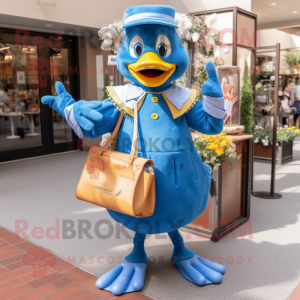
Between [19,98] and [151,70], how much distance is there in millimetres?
5265

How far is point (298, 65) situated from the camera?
952 centimetres

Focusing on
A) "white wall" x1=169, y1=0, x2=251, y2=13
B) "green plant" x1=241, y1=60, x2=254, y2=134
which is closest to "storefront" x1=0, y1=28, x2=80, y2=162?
"white wall" x1=169, y1=0, x2=251, y2=13

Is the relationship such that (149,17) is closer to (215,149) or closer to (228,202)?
(215,149)

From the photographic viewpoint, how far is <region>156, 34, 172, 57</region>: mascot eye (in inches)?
80.3

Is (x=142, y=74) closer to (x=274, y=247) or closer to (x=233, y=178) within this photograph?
(x=233, y=178)

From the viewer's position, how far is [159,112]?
2.11 metres

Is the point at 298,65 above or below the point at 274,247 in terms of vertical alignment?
above

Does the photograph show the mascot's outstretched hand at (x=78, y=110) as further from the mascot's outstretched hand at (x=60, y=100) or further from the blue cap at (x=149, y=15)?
the blue cap at (x=149, y=15)

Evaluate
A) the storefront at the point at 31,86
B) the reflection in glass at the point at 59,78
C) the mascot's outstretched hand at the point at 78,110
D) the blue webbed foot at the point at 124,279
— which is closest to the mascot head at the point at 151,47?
the mascot's outstretched hand at the point at 78,110

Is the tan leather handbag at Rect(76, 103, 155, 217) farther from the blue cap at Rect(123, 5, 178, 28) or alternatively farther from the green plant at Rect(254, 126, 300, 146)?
the green plant at Rect(254, 126, 300, 146)

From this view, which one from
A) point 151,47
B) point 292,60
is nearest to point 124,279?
point 151,47

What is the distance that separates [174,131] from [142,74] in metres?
0.38

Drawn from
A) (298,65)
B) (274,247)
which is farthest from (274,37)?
(274,247)

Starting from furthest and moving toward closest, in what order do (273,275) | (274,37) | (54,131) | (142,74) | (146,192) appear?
(274,37) < (54,131) < (273,275) < (142,74) < (146,192)
